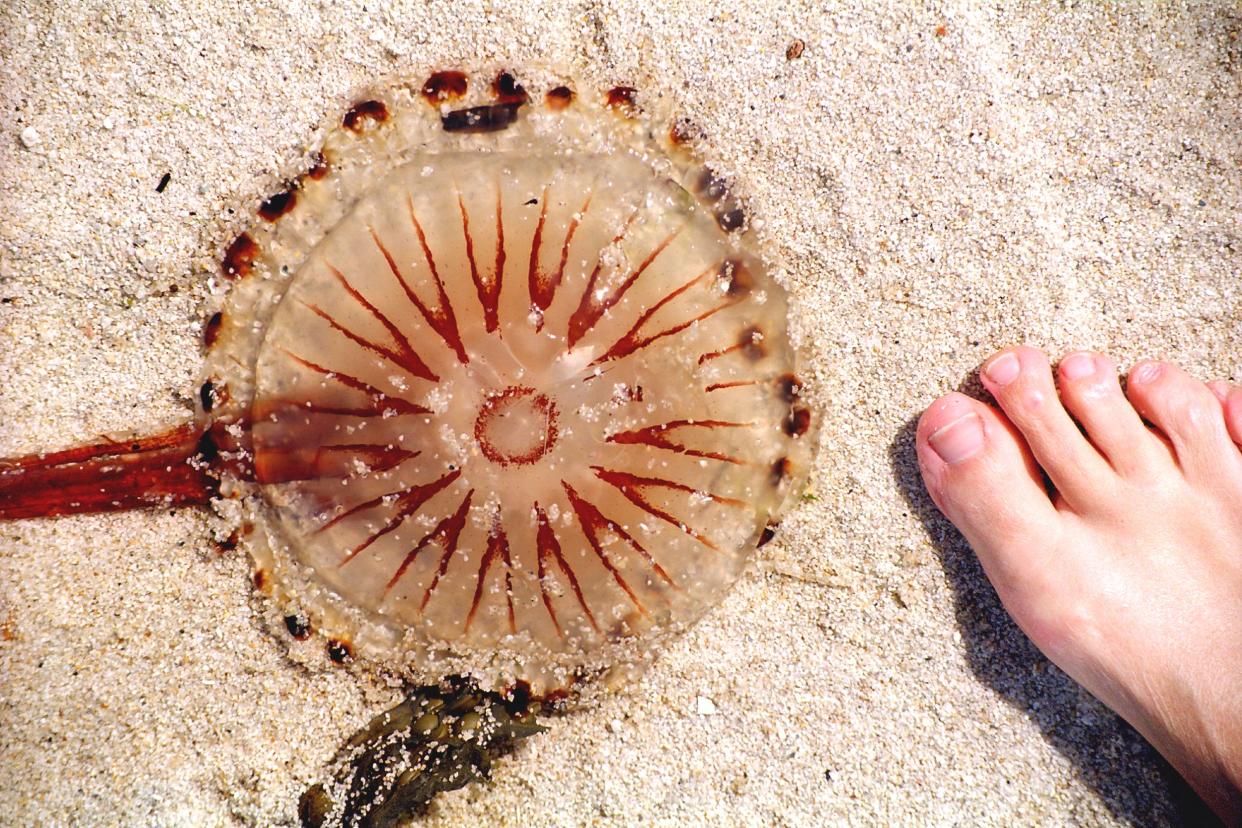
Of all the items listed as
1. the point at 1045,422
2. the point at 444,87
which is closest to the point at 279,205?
the point at 444,87

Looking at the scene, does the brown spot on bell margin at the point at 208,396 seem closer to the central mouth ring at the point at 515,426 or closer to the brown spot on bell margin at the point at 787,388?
the central mouth ring at the point at 515,426

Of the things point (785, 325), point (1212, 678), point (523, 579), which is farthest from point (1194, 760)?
point (523, 579)

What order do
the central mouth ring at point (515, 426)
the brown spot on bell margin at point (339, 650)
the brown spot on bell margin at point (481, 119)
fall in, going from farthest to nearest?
the brown spot on bell margin at point (339, 650) < the brown spot on bell margin at point (481, 119) < the central mouth ring at point (515, 426)

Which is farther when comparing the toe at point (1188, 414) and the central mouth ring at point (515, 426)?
the toe at point (1188, 414)

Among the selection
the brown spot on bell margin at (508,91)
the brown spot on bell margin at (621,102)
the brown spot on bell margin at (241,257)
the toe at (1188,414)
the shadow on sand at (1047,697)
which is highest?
the toe at (1188,414)

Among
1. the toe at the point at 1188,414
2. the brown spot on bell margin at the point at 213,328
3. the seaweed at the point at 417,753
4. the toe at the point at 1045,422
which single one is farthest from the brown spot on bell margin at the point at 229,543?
the toe at the point at 1188,414

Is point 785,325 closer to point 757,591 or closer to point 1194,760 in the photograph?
point 757,591

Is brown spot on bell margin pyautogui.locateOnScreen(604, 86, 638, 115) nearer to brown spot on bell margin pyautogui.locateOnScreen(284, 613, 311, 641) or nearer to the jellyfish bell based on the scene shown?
the jellyfish bell
